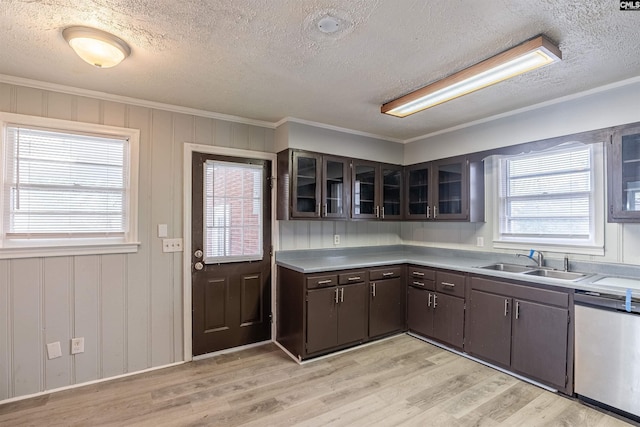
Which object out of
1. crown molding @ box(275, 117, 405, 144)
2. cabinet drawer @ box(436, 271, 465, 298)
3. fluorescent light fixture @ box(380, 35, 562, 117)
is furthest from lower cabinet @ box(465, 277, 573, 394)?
crown molding @ box(275, 117, 405, 144)

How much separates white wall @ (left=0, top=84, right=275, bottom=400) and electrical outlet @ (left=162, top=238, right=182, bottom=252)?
51mm

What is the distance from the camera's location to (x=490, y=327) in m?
2.98

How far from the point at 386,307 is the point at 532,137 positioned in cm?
227

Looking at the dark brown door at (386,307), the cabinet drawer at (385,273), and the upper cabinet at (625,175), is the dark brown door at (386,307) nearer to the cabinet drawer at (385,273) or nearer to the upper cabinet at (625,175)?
the cabinet drawer at (385,273)

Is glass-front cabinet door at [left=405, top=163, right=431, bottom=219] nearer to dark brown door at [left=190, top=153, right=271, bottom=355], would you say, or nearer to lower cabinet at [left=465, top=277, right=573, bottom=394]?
lower cabinet at [left=465, top=277, right=573, bottom=394]

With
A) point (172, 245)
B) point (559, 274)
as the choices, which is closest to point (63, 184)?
point (172, 245)

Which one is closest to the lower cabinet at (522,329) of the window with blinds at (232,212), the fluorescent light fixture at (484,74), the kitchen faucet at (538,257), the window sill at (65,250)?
the kitchen faucet at (538,257)

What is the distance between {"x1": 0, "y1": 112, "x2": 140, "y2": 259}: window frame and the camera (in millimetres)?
2445

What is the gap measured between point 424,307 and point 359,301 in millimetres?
768

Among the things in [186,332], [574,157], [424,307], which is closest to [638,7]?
[574,157]

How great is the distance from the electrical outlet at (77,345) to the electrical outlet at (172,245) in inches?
37.5

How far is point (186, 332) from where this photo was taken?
10.3 feet

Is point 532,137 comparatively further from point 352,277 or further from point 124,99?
point 124,99

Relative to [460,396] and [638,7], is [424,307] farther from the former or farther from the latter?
[638,7]
